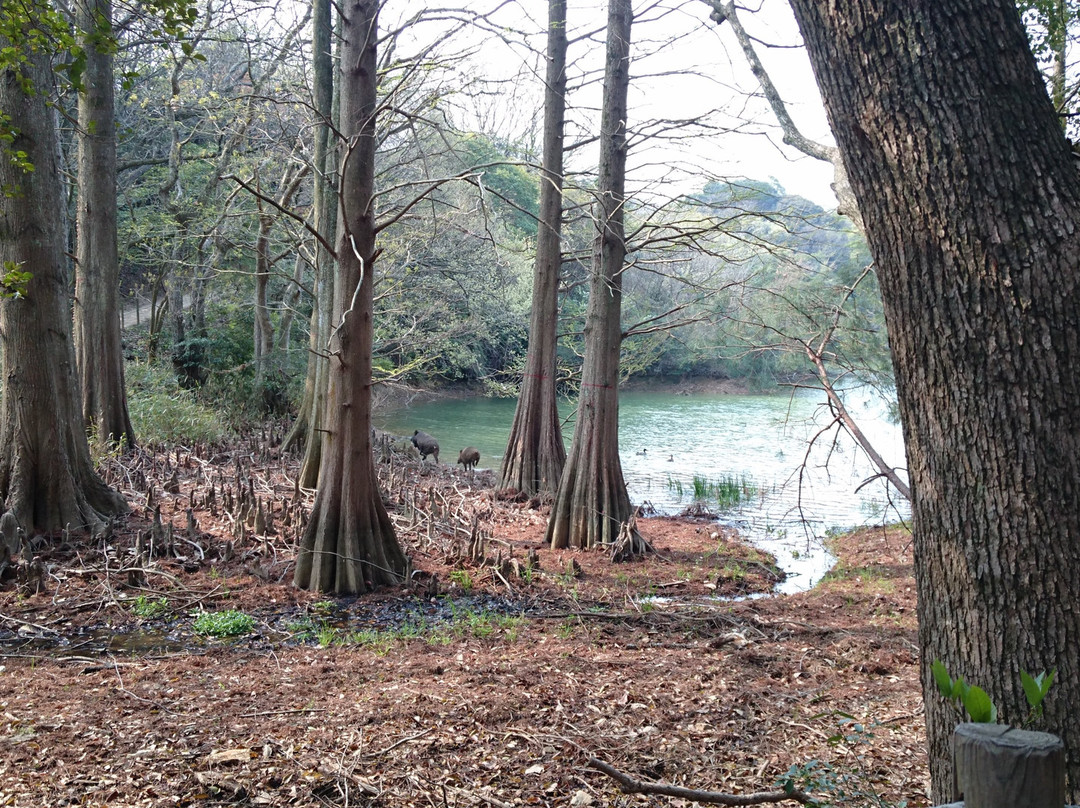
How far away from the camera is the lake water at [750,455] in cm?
1134

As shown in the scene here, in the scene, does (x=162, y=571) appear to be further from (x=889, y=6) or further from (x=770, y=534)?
(x=770, y=534)

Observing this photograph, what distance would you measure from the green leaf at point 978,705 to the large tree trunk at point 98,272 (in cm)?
1166

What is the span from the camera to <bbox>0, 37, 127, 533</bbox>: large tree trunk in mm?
6887

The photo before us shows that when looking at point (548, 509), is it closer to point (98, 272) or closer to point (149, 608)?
point (149, 608)

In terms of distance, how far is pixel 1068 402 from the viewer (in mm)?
2221

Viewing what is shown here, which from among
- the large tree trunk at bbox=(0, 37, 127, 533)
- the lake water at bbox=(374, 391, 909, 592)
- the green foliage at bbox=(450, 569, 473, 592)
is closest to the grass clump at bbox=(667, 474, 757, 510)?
the lake water at bbox=(374, 391, 909, 592)

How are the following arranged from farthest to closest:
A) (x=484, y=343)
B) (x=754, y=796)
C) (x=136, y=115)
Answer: (x=484, y=343), (x=136, y=115), (x=754, y=796)

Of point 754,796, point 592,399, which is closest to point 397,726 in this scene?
point 754,796

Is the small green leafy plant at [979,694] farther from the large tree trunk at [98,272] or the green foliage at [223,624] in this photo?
the large tree trunk at [98,272]

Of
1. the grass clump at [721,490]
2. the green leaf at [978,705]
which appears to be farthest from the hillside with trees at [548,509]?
the grass clump at [721,490]

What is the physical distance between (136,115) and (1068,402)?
21076 mm

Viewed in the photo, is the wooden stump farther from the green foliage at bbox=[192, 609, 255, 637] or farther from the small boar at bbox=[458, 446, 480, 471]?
the small boar at bbox=[458, 446, 480, 471]

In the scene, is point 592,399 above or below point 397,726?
above

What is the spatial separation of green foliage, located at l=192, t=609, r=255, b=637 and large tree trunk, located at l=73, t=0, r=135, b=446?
6.52 m
